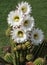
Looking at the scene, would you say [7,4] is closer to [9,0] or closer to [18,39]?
[9,0]

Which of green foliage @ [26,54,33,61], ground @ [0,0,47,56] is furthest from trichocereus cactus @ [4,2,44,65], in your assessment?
ground @ [0,0,47,56]

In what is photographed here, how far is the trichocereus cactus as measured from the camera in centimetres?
227

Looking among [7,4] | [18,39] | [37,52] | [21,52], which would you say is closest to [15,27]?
[18,39]

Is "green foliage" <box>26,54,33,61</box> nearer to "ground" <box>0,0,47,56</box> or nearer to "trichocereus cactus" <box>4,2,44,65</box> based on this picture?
"trichocereus cactus" <box>4,2,44,65</box>

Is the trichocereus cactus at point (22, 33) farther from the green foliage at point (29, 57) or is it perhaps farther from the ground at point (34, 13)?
the ground at point (34, 13)

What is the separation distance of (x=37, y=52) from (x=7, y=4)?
75.2 inches

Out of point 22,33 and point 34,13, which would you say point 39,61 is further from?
point 34,13

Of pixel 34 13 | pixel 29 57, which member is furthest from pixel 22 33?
pixel 34 13

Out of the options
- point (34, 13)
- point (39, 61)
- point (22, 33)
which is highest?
point (34, 13)

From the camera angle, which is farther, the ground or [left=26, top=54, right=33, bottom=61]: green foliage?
the ground

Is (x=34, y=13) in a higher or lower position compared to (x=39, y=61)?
higher

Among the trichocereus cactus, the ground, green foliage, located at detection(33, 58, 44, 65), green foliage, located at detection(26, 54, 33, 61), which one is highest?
the ground

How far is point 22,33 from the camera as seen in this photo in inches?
90.3

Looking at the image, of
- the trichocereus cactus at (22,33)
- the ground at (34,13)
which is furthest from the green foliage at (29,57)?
the ground at (34,13)
